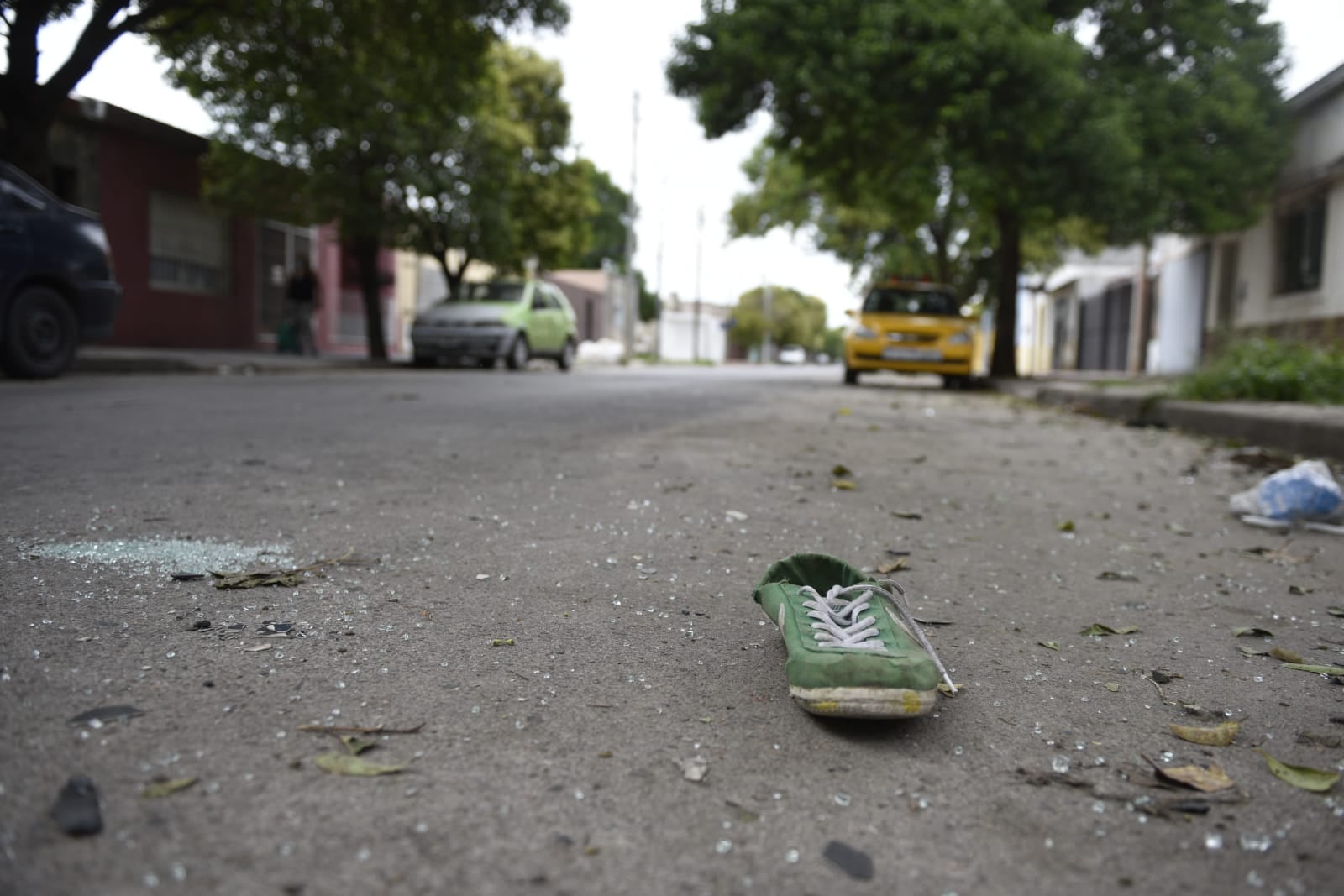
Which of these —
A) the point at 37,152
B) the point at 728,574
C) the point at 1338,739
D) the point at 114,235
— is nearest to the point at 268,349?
the point at 114,235

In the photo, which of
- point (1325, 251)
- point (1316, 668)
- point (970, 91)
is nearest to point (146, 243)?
point (970, 91)

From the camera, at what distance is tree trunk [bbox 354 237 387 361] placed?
1794cm

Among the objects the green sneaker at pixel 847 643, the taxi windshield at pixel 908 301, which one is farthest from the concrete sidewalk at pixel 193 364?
the green sneaker at pixel 847 643

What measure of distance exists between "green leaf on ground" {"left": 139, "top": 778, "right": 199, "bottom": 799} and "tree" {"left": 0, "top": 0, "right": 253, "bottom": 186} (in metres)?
10.9

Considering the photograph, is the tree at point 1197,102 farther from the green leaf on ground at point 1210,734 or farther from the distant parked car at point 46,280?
the green leaf on ground at point 1210,734

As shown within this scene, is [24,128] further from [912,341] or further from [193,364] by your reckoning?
[912,341]

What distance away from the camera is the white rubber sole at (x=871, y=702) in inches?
61.4

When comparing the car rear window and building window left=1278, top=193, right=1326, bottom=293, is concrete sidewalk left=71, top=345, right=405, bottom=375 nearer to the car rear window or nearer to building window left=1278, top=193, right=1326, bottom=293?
the car rear window

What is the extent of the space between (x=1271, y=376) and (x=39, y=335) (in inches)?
396

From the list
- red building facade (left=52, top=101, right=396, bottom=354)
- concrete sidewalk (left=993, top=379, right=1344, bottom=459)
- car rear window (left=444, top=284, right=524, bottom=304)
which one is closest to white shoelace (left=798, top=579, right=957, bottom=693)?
concrete sidewalk (left=993, top=379, right=1344, bottom=459)

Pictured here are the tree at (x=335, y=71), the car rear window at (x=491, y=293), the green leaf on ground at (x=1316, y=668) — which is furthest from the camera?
the car rear window at (x=491, y=293)

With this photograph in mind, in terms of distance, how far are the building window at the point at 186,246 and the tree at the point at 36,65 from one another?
763 centimetres

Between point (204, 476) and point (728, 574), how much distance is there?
2.14 meters

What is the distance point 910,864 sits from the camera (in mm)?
1214
